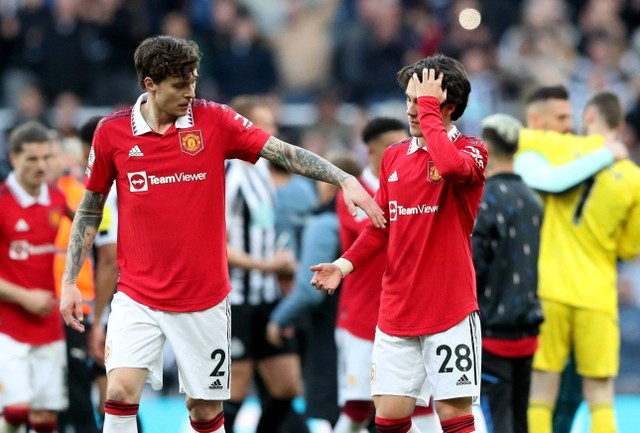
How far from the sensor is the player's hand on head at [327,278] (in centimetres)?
638

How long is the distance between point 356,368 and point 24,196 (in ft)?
8.47

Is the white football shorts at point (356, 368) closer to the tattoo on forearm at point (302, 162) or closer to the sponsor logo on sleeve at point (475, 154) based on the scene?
the tattoo on forearm at point (302, 162)

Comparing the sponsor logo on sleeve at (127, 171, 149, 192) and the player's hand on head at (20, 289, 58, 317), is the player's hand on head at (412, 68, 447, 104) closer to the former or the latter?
the sponsor logo on sleeve at (127, 171, 149, 192)

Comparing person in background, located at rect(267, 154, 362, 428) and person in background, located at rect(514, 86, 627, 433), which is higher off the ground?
person in background, located at rect(514, 86, 627, 433)

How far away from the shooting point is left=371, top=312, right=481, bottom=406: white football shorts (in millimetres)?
6355

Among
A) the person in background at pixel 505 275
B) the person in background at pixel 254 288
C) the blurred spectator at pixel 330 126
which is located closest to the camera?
the person in background at pixel 505 275

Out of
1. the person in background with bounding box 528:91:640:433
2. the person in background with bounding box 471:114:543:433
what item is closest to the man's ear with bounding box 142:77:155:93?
the person in background with bounding box 471:114:543:433

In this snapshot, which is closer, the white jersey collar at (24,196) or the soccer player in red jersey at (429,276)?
the soccer player in red jersey at (429,276)

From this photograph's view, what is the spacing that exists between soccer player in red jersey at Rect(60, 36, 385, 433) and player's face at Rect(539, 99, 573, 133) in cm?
302

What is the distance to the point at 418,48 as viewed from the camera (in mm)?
17547

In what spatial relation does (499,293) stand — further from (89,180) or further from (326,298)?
(89,180)

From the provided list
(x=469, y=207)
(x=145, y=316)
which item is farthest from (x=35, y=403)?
(x=469, y=207)

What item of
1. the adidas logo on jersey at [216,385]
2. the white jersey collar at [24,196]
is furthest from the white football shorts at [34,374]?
the adidas logo on jersey at [216,385]

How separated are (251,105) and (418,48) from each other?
8.51 m
